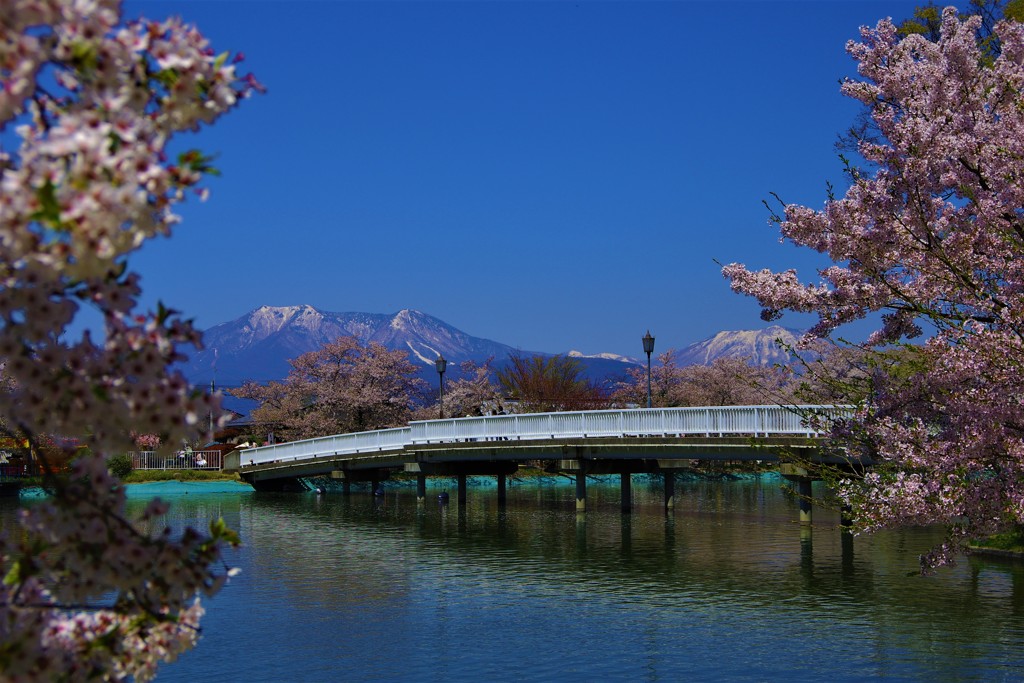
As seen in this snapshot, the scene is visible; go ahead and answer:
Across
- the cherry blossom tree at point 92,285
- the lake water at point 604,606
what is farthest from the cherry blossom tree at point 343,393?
the cherry blossom tree at point 92,285

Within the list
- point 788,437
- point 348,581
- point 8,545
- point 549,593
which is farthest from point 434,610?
point 8,545

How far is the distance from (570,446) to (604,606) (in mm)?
16592

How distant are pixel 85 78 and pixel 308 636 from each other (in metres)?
16.2

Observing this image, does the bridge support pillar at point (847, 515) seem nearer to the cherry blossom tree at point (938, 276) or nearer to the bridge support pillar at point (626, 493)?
the cherry blossom tree at point (938, 276)

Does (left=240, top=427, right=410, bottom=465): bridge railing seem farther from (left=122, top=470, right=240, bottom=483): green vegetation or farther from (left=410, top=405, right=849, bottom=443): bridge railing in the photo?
(left=122, top=470, right=240, bottom=483): green vegetation

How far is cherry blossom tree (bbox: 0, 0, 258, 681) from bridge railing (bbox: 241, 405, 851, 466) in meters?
23.0

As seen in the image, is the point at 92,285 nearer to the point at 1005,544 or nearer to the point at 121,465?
the point at 1005,544

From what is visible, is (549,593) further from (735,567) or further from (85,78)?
(85,78)

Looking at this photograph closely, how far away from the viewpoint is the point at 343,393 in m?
→ 67.3

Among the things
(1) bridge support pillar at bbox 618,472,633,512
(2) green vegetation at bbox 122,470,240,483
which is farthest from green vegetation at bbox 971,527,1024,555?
(2) green vegetation at bbox 122,470,240,483

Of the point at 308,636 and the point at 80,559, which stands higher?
the point at 80,559

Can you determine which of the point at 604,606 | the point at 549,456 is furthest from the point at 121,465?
the point at 604,606

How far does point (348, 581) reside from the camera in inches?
991

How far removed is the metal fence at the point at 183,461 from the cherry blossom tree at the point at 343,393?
24.2ft
